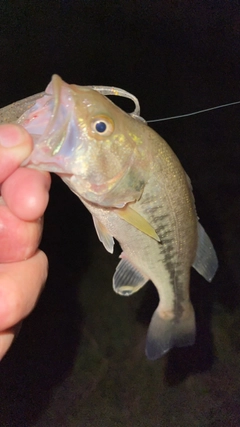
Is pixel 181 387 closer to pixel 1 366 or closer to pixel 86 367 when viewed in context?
pixel 86 367

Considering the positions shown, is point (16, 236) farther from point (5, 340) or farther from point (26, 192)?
point (5, 340)

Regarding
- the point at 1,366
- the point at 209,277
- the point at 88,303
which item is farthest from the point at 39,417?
the point at 209,277

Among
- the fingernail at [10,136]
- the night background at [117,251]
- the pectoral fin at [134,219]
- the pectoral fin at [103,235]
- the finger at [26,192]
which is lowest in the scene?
the night background at [117,251]

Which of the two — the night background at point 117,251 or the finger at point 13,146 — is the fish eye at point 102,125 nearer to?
the finger at point 13,146

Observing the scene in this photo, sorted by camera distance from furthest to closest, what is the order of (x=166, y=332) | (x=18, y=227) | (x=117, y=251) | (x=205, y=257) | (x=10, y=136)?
1. (x=117, y=251)
2. (x=166, y=332)
3. (x=205, y=257)
4. (x=18, y=227)
5. (x=10, y=136)

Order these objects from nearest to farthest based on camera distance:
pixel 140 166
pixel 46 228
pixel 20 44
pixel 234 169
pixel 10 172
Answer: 1. pixel 10 172
2. pixel 140 166
3. pixel 46 228
4. pixel 234 169
5. pixel 20 44

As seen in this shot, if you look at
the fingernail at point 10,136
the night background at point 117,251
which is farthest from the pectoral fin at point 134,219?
the night background at point 117,251

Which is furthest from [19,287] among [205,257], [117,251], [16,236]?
[117,251]
